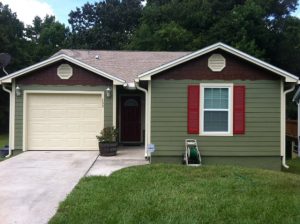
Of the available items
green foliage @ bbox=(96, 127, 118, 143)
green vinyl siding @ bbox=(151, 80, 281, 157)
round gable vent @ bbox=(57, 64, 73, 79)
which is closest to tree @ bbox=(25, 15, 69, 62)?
round gable vent @ bbox=(57, 64, 73, 79)

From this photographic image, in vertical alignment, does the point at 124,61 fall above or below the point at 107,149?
above

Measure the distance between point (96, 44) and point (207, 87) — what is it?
34593 millimetres

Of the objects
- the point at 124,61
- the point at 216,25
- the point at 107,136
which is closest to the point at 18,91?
the point at 107,136

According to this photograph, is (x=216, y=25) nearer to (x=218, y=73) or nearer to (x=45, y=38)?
(x=45, y=38)

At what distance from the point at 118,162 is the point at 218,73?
358 centimetres

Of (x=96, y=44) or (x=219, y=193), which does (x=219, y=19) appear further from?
(x=219, y=193)

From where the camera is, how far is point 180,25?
3722 centimetres

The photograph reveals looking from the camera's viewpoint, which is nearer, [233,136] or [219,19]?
[233,136]

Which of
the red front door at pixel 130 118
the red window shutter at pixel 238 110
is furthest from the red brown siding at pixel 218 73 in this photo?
the red front door at pixel 130 118

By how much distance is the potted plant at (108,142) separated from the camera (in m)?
11.8

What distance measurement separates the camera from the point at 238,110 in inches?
416

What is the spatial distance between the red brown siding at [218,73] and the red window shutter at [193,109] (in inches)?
13.8

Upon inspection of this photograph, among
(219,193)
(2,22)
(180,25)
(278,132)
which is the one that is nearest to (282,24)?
(180,25)

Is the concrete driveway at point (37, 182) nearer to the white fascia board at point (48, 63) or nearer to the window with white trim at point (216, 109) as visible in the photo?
the white fascia board at point (48, 63)
